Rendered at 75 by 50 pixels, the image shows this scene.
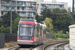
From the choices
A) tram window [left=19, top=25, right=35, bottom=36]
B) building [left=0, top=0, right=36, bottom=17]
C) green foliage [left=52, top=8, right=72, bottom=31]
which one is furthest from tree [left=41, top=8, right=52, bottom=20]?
tram window [left=19, top=25, right=35, bottom=36]

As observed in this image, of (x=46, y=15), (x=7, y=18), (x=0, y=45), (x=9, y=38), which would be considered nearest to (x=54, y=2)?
(x=46, y=15)

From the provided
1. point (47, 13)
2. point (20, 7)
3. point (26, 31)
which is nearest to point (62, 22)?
point (47, 13)

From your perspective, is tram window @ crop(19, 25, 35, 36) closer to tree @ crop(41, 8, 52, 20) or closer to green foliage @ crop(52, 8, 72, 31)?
green foliage @ crop(52, 8, 72, 31)

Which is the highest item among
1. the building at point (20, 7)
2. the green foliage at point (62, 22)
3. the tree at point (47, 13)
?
the building at point (20, 7)

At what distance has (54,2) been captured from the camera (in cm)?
12938

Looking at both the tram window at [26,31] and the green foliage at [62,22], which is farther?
the green foliage at [62,22]

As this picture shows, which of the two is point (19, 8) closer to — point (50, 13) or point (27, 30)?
point (50, 13)

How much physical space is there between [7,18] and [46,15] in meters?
23.4

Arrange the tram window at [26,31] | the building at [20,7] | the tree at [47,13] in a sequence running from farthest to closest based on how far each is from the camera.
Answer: the building at [20,7] → the tree at [47,13] → the tram window at [26,31]

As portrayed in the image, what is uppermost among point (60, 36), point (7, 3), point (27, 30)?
point (7, 3)

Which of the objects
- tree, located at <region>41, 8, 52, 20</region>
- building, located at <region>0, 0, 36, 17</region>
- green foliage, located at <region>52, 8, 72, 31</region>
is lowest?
green foliage, located at <region>52, 8, 72, 31</region>

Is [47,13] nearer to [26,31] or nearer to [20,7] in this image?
[20,7]

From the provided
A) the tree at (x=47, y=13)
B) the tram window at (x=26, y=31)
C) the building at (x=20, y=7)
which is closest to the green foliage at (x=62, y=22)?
the tree at (x=47, y=13)

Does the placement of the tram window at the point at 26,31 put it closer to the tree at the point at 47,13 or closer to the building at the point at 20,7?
the tree at the point at 47,13
